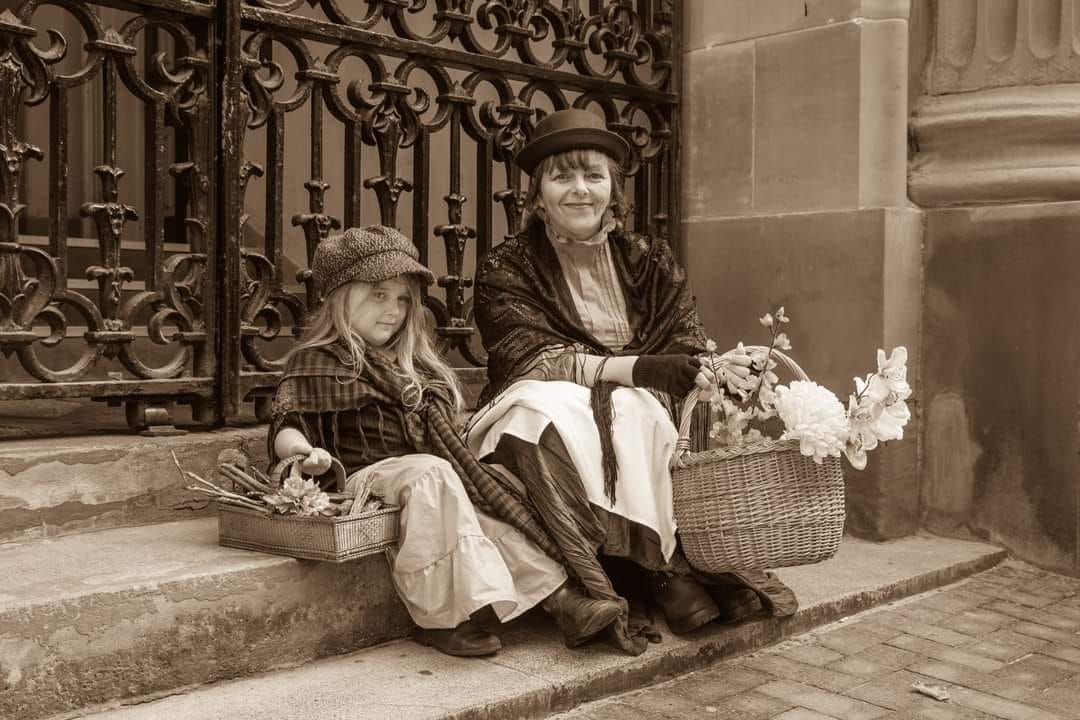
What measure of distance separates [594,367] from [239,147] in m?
1.45

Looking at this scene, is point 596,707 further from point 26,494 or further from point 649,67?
point 649,67

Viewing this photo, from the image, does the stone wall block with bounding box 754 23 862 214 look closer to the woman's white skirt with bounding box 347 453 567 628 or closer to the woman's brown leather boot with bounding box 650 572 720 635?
the woman's brown leather boot with bounding box 650 572 720 635

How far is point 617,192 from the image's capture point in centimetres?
392

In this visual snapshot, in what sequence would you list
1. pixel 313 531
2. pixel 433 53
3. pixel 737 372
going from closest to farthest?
pixel 313 531
pixel 737 372
pixel 433 53

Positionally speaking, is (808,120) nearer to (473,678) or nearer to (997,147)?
(997,147)

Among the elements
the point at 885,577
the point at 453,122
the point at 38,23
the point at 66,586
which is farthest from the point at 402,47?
the point at 38,23

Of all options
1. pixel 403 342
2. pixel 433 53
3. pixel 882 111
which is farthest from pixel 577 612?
pixel 882 111

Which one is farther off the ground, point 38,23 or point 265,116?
point 38,23

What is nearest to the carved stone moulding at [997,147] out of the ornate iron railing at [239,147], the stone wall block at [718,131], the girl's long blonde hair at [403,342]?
the stone wall block at [718,131]

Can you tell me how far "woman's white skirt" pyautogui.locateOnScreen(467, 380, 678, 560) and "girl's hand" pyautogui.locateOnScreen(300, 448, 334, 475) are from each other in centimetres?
52

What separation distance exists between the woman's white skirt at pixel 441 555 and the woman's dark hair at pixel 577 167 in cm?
110

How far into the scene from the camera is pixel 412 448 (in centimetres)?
351

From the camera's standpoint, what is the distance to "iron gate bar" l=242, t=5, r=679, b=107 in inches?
158

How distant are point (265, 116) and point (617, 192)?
1.27 m
